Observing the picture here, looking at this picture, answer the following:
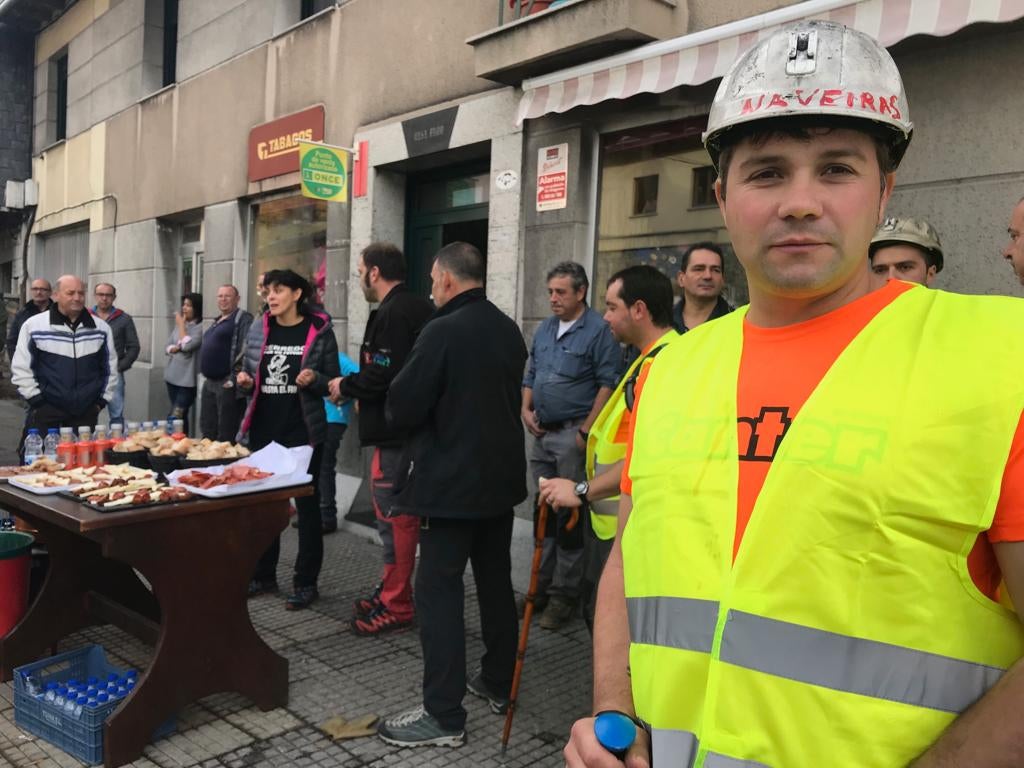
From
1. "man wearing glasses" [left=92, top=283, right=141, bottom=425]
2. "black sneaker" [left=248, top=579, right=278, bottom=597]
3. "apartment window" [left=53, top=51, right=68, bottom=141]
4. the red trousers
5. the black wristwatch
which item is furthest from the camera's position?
"apartment window" [left=53, top=51, right=68, bottom=141]

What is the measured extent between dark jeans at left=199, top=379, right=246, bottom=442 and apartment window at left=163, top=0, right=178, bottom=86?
612 centimetres

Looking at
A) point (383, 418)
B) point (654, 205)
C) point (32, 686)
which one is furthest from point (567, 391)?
point (32, 686)

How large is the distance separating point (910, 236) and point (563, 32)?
290 cm

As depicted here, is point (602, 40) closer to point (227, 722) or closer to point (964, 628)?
point (227, 722)

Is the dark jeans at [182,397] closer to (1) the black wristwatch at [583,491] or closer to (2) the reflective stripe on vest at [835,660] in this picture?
(1) the black wristwatch at [583,491]

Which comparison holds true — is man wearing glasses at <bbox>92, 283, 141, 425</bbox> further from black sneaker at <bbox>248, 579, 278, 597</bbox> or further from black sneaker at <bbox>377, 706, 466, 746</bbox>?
black sneaker at <bbox>377, 706, 466, 746</bbox>

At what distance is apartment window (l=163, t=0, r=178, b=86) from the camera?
11.5 metres

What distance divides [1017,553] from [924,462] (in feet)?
0.48

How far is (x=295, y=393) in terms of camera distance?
5.12m

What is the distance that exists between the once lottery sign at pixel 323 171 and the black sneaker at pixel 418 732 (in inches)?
202

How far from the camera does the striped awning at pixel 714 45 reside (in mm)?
3428

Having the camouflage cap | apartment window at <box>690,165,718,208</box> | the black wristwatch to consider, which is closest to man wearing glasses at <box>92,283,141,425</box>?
apartment window at <box>690,165,718,208</box>

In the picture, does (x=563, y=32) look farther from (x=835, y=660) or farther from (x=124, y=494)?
(x=835, y=660)

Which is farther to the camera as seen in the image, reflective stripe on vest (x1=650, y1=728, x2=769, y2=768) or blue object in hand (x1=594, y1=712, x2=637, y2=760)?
blue object in hand (x1=594, y1=712, x2=637, y2=760)
